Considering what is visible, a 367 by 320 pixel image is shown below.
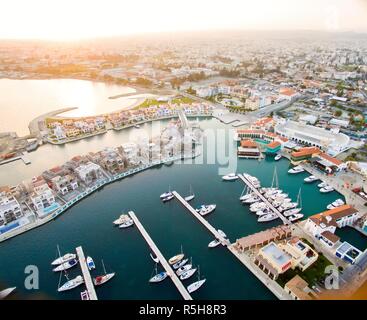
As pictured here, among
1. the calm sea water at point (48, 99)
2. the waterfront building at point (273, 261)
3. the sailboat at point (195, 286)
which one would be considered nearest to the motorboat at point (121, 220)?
the sailboat at point (195, 286)

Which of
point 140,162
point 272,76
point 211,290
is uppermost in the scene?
point 272,76

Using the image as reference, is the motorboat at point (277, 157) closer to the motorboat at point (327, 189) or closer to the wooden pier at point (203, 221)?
the motorboat at point (327, 189)

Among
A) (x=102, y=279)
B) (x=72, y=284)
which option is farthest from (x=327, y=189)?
(x=72, y=284)

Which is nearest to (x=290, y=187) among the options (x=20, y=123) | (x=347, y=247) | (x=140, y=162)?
(x=347, y=247)

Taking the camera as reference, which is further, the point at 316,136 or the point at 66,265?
the point at 316,136

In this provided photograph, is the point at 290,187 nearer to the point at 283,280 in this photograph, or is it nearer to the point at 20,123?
the point at 283,280

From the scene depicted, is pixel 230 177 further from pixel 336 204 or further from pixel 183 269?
pixel 183 269

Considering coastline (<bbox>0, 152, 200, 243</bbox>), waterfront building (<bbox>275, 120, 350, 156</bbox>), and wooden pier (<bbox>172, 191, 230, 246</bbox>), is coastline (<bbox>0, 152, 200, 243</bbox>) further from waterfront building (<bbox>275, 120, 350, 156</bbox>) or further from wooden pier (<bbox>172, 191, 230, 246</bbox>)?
waterfront building (<bbox>275, 120, 350, 156</bbox>)
